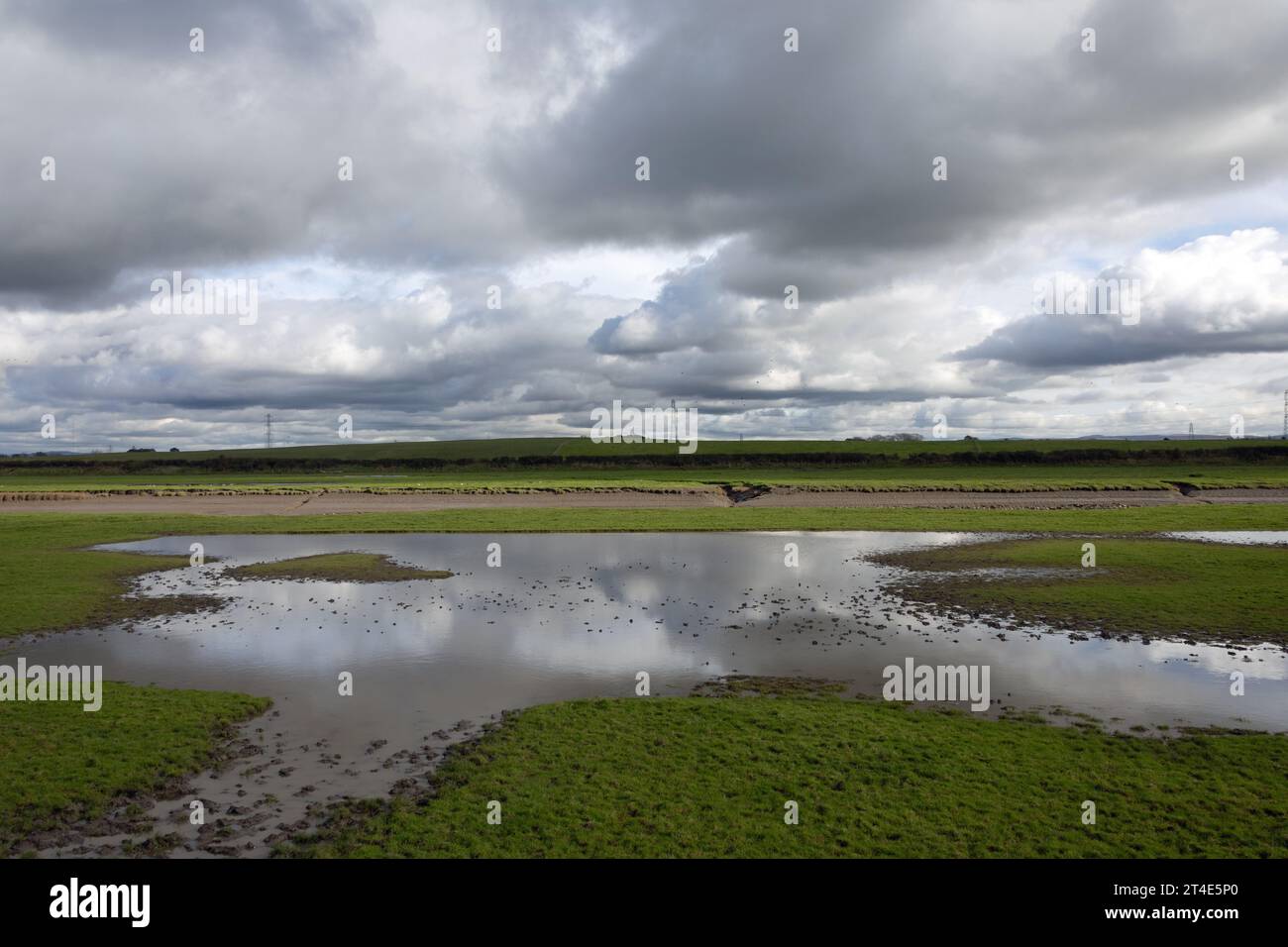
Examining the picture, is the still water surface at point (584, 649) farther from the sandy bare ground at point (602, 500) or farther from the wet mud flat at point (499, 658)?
the sandy bare ground at point (602, 500)

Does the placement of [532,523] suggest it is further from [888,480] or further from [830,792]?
[888,480]

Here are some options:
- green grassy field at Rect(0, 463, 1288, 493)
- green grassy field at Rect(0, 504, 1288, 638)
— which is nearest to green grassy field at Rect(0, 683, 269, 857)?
green grassy field at Rect(0, 504, 1288, 638)

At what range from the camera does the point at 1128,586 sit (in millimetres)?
30062

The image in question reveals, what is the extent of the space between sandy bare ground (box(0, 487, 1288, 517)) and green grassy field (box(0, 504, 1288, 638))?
5.38 m

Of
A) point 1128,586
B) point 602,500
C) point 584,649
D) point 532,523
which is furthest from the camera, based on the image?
point 602,500

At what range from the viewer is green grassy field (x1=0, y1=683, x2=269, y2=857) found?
38.7 feet

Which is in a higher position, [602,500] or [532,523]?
[602,500]

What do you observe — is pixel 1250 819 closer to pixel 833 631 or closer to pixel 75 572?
pixel 833 631

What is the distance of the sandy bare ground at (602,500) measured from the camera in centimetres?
7262

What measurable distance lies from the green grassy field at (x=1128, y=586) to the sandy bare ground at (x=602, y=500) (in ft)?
97.3

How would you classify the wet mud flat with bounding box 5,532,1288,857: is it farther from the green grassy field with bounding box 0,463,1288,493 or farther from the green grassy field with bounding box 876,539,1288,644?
the green grassy field with bounding box 0,463,1288,493

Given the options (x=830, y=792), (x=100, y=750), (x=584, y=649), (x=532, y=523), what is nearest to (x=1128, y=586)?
(x=584, y=649)

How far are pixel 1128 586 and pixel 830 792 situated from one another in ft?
81.7

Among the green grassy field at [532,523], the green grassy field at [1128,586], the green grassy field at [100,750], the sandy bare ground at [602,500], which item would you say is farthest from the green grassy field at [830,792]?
the sandy bare ground at [602,500]
